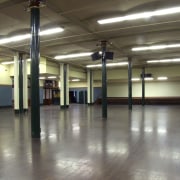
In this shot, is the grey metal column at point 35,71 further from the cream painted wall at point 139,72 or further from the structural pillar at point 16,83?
the cream painted wall at point 139,72

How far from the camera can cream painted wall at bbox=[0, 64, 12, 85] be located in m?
20.5

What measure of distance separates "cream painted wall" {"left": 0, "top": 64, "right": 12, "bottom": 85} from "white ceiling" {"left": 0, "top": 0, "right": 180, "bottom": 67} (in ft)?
20.4

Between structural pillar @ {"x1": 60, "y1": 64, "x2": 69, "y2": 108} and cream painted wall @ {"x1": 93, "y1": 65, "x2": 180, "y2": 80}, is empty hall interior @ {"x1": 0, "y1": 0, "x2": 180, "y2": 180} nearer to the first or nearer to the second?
structural pillar @ {"x1": 60, "y1": 64, "x2": 69, "y2": 108}

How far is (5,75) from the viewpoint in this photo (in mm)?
21062

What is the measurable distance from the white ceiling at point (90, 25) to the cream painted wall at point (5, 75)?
6208 mm

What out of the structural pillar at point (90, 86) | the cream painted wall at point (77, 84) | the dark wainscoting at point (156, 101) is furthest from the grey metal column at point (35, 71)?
the cream painted wall at point (77, 84)

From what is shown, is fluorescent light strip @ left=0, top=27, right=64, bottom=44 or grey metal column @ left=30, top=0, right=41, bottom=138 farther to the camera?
fluorescent light strip @ left=0, top=27, right=64, bottom=44

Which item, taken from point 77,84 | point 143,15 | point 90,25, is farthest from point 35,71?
point 77,84

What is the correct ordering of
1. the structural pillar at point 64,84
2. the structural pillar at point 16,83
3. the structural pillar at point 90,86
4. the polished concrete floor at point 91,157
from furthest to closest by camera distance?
the structural pillar at point 90,86
the structural pillar at point 64,84
the structural pillar at point 16,83
the polished concrete floor at point 91,157

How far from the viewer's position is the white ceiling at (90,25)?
7.50 m

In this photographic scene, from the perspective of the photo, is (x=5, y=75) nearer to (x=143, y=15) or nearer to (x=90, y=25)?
(x=90, y=25)

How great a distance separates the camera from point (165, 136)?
6680 mm

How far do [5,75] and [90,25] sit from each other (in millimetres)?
13938

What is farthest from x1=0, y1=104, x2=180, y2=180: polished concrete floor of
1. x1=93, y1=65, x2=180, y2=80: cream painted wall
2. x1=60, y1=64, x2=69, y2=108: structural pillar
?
x1=93, y1=65, x2=180, y2=80: cream painted wall
